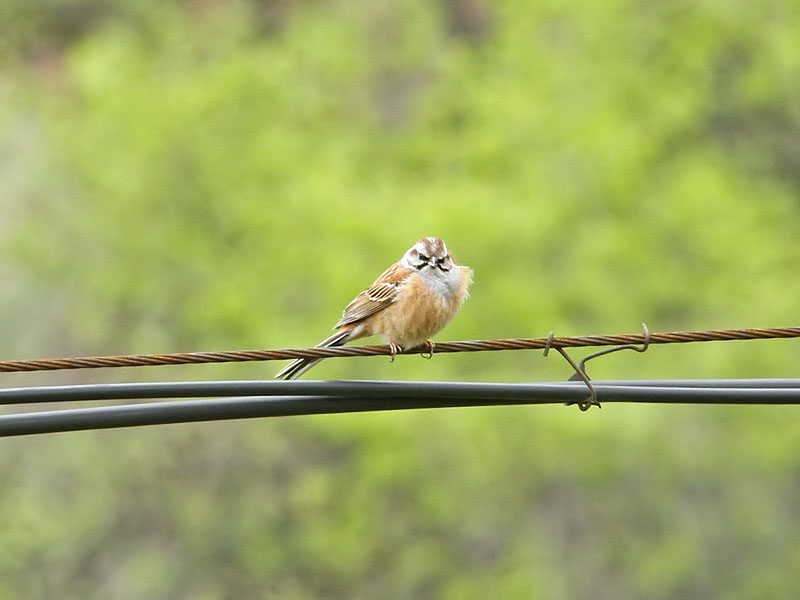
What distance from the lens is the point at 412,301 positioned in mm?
7336

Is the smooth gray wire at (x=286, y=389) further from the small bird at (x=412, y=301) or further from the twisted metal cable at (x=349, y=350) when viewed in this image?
the small bird at (x=412, y=301)

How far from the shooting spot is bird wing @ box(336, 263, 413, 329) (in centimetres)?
747

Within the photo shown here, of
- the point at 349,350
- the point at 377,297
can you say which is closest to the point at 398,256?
the point at 377,297

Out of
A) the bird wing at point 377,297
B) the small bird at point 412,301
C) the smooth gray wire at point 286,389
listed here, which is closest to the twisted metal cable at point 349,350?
the smooth gray wire at point 286,389

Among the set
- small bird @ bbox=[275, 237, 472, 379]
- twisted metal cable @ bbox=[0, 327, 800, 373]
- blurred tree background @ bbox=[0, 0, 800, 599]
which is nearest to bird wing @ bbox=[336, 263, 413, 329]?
small bird @ bbox=[275, 237, 472, 379]

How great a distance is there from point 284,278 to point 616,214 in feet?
26.3

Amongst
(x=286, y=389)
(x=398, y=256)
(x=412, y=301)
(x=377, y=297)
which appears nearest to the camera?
(x=286, y=389)

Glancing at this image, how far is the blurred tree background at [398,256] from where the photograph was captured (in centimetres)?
2080

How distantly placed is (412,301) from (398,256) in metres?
17.3

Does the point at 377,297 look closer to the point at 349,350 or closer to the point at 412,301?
the point at 412,301

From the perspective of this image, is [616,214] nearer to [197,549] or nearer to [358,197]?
[358,197]

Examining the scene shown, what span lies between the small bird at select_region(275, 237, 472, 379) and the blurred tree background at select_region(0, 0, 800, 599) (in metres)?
13.3

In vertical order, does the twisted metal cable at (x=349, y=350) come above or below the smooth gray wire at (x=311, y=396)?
above

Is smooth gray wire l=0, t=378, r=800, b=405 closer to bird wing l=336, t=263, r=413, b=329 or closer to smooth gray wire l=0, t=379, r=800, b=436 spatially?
smooth gray wire l=0, t=379, r=800, b=436
